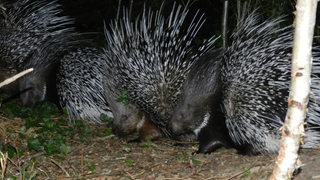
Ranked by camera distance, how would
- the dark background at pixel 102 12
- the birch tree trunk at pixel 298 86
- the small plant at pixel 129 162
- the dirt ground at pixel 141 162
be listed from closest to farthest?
1. the birch tree trunk at pixel 298 86
2. the dirt ground at pixel 141 162
3. the small plant at pixel 129 162
4. the dark background at pixel 102 12

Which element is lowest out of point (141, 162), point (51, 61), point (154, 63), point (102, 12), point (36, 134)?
point (141, 162)

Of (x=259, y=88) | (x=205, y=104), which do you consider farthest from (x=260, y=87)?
(x=205, y=104)

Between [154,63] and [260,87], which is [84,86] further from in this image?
[260,87]

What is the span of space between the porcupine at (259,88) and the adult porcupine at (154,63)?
44 centimetres

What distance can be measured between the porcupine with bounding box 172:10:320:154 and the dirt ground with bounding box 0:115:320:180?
0.12 m

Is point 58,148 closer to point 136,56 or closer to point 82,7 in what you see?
point 136,56

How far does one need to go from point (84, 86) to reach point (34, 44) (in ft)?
2.55

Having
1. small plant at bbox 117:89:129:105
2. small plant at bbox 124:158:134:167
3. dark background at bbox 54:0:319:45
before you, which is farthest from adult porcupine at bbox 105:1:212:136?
dark background at bbox 54:0:319:45

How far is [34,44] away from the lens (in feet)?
16.4

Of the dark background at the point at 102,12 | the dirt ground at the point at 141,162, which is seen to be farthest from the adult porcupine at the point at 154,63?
the dark background at the point at 102,12

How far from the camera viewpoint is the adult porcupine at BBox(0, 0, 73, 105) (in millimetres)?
4953

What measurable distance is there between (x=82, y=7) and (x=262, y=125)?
5.19 metres

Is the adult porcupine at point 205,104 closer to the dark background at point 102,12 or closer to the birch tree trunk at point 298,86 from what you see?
the birch tree trunk at point 298,86

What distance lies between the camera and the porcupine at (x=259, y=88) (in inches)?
126
